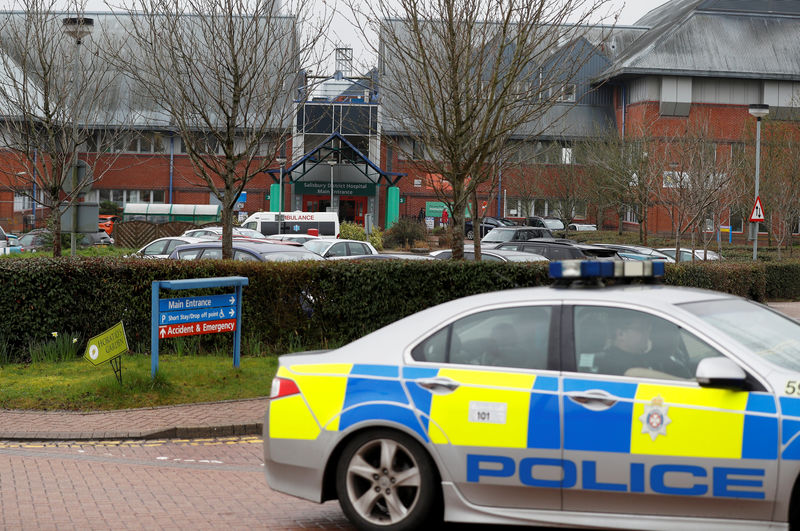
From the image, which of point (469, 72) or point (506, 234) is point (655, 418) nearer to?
point (469, 72)

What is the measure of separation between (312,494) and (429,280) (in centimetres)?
823

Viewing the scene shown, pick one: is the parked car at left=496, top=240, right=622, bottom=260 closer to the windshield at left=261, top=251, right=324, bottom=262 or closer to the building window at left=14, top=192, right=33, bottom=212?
the windshield at left=261, top=251, right=324, bottom=262

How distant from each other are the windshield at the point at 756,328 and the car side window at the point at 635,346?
20 centimetres

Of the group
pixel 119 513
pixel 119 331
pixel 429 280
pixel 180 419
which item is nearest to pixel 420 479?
pixel 119 513

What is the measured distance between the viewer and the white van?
42719mm

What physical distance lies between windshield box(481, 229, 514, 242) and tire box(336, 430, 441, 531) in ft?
97.9

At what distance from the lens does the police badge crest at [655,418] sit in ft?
16.4

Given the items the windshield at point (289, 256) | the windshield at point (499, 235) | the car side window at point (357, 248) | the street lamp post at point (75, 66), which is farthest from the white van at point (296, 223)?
the windshield at point (289, 256)

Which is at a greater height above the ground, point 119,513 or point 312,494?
point 312,494

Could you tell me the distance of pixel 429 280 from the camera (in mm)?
A: 13750

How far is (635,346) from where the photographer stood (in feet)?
17.3

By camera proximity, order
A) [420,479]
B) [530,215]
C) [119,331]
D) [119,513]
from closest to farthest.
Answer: [420,479] < [119,513] < [119,331] < [530,215]

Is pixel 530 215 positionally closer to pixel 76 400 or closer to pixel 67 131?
pixel 67 131

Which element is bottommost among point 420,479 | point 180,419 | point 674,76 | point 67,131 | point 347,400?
point 180,419
